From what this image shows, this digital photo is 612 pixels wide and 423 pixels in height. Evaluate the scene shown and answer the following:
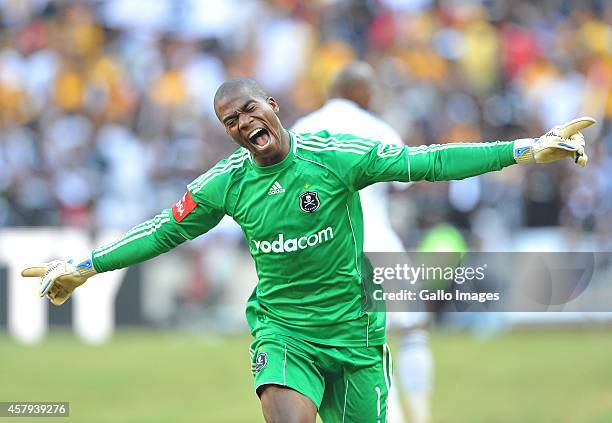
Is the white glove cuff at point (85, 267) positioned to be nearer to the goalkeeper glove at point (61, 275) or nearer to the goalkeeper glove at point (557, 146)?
the goalkeeper glove at point (61, 275)

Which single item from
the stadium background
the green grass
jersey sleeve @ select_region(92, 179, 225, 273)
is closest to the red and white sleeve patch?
jersey sleeve @ select_region(92, 179, 225, 273)

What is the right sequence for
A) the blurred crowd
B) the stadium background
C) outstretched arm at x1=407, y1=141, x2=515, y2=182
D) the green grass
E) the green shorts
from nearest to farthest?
outstretched arm at x1=407, y1=141, x2=515, y2=182, the green shorts, the green grass, the stadium background, the blurred crowd

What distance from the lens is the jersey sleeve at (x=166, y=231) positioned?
237 inches

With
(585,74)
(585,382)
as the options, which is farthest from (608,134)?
(585,382)

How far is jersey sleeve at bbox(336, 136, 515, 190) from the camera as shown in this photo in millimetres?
5555

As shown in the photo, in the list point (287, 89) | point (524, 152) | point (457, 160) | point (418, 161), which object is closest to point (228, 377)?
point (287, 89)

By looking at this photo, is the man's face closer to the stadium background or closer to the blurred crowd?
the stadium background

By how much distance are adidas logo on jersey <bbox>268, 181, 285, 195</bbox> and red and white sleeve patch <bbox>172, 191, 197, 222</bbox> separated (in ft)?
1.40

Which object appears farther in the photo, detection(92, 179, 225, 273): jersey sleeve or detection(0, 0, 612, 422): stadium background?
Result: detection(0, 0, 612, 422): stadium background

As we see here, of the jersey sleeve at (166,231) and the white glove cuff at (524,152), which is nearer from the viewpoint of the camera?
the white glove cuff at (524,152)

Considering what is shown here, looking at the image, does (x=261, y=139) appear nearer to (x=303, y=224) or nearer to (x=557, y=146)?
(x=303, y=224)

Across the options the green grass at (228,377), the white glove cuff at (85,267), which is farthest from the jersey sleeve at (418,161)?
the green grass at (228,377)

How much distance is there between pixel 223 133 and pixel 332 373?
36.4 feet

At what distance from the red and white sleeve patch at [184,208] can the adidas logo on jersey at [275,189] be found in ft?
1.40
